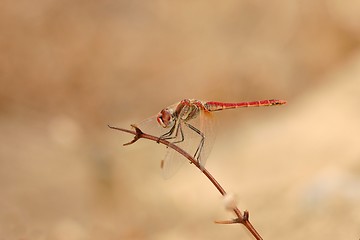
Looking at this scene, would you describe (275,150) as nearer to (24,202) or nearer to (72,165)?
(72,165)

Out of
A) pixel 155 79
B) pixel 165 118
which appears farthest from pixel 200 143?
pixel 155 79

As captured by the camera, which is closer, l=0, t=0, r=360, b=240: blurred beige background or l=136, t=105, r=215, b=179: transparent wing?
l=136, t=105, r=215, b=179: transparent wing

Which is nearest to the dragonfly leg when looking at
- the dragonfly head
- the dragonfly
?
the dragonfly

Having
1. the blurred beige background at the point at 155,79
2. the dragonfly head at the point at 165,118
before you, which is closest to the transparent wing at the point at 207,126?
the dragonfly head at the point at 165,118

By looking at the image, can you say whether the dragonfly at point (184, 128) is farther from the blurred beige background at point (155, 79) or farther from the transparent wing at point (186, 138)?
the blurred beige background at point (155, 79)

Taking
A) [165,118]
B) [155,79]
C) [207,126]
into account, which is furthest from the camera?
[155,79]

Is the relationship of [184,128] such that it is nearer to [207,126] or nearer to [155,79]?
[207,126]

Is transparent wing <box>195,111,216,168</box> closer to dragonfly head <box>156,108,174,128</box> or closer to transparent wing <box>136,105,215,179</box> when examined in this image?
transparent wing <box>136,105,215,179</box>
